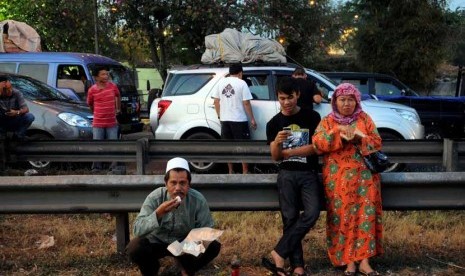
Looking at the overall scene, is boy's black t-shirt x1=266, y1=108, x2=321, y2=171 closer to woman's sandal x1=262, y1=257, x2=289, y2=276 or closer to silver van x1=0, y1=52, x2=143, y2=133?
woman's sandal x1=262, y1=257, x2=289, y2=276

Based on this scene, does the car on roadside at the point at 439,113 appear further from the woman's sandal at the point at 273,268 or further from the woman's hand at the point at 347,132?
the woman's sandal at the point at 273,268

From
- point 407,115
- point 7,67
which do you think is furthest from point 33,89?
point 407,115

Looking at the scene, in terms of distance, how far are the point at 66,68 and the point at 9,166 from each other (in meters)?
4.55

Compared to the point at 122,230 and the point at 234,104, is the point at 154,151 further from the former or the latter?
the point at 122,230

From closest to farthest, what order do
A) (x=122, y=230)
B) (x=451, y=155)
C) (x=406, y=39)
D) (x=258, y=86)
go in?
(x=122, y=230) < (x=451, y=155) < (x=258, y=86) < (x=406, y=39)

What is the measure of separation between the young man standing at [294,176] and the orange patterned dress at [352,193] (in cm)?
13

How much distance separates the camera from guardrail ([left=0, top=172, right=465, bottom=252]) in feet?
14.8

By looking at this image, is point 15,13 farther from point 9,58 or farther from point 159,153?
point 159,153

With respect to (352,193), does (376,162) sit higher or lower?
higher

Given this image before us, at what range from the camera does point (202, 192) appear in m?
4.59

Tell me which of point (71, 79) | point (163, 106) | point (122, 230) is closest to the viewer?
point (122, 230)

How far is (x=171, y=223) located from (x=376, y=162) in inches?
62.6

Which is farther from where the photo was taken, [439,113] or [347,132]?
[439,113]

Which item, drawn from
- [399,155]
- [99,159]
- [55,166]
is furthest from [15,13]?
[399,155]
